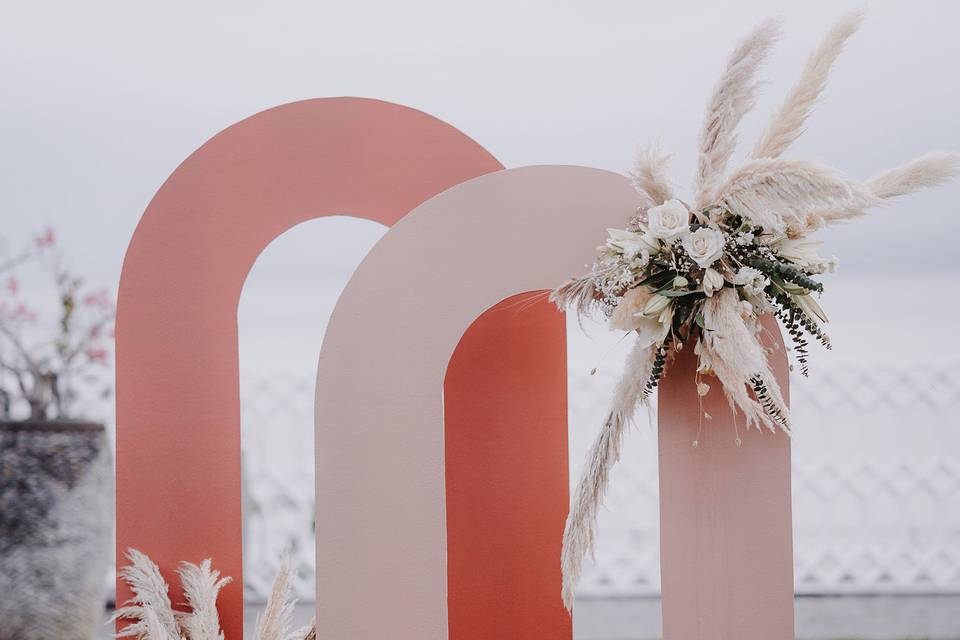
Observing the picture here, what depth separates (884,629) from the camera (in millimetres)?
3686

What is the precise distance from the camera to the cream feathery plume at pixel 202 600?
1688 millimetres

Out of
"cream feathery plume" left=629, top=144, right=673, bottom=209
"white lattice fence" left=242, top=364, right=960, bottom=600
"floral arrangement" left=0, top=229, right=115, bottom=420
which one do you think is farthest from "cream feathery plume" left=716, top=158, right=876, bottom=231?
"floral arrangement" left=0, top=229, right=115, bottom=420

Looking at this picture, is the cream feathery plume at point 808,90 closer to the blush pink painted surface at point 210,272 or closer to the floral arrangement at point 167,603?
the blush pink painted surface at point 210,272

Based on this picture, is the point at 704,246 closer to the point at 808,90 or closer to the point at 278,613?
the point at 808,90

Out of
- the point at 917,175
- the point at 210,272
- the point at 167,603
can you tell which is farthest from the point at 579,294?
the point at 167,603

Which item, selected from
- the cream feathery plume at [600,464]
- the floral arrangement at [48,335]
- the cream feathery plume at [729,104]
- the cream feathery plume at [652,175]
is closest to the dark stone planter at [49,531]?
the floral arrangement at [48,335]

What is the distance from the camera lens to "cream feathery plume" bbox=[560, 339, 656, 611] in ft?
4.75

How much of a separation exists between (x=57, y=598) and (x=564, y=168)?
9.88 feet

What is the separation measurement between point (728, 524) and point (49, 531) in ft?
9.76

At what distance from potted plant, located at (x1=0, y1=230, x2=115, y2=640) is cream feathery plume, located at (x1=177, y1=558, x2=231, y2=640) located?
69.2 inches

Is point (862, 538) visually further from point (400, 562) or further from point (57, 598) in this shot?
point (57, 598)

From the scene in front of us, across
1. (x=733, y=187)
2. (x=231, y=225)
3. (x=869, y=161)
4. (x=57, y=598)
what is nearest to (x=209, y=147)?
(x=231, y=225)

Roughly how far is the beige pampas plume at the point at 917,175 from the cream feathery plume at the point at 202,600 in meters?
1.72

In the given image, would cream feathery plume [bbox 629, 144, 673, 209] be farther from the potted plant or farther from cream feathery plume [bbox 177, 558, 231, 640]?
the potted plant
